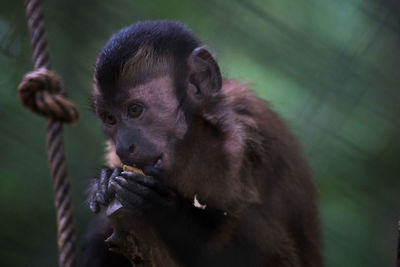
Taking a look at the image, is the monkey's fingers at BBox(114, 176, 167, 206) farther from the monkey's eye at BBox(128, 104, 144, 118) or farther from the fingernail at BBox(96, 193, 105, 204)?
the monkey's eye at BBox(128, 104, 144, 118)

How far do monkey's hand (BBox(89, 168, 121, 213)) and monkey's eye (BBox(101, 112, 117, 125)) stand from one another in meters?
0.23

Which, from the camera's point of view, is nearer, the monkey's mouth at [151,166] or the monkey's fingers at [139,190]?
the monkey's fingers at [139,190]

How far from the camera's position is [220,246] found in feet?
7.77

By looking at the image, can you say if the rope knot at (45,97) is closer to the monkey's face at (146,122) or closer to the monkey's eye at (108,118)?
the monkey's face at (146,122)

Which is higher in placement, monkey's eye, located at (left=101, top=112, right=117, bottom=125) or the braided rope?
the braided rope

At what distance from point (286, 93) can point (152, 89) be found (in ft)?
4.19

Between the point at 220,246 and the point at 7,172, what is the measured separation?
2333 mm

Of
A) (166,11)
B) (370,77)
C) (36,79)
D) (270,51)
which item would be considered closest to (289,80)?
(270,51)

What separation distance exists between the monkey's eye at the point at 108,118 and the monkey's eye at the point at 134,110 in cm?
12

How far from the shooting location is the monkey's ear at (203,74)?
102 inches

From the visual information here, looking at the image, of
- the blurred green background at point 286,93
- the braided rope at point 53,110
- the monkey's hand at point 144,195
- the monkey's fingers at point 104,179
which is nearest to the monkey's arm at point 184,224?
the monkey's hand at point 144,195

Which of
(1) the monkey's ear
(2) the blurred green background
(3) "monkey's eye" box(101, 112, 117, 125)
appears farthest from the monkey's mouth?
(2) the blurred green background

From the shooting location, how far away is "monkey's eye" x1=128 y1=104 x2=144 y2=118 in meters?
2.42

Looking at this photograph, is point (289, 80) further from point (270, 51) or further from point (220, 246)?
point (220, 246)
